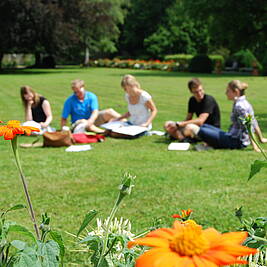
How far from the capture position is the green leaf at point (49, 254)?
943mm

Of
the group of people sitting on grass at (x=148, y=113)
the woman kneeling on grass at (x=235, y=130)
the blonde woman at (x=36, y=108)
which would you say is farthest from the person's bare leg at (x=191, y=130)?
the blonde woman at (x=36, y=108)

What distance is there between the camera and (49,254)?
0.95m

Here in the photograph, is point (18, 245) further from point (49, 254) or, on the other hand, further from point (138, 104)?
point (138, 104)

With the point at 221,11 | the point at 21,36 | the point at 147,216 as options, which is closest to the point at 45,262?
the point at 147,216

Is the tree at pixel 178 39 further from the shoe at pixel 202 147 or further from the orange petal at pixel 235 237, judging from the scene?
the orange petal at pixel 235 237

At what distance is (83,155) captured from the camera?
268 inches

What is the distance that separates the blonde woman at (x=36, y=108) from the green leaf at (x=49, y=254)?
7.48 m

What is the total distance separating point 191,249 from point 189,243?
0.05 ft

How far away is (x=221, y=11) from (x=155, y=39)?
24.1 m

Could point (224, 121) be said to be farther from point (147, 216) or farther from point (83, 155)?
point (147, 216)

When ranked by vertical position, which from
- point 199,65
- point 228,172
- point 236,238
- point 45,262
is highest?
point 236,238

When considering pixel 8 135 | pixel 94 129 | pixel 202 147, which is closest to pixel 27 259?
pixel 8 135

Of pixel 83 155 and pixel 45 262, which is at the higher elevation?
pixel 45 262

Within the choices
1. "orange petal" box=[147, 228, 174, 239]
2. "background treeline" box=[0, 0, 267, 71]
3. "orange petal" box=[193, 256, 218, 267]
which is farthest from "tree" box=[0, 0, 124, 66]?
"orange petal" box=[193, 256, 218, 267]
